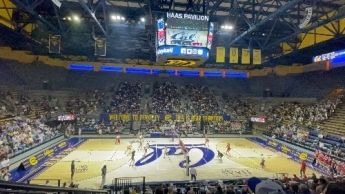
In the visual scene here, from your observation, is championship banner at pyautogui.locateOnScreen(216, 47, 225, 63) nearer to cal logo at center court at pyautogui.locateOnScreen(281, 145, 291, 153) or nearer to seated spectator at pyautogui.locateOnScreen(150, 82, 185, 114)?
cal logo at center court at pyautogui.locateOnScreen(281, 145, 291, 153)

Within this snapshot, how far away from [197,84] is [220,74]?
17.3ft

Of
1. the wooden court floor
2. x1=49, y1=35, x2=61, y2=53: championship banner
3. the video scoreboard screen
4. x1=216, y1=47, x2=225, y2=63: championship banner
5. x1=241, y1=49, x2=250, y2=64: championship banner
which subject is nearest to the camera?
the video scoreboard screen

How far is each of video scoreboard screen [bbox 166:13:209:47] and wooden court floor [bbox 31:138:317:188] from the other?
8921mm

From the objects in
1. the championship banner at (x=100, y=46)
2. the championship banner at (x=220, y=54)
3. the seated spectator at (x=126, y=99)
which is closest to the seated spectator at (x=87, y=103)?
the seated spectator at (x=126, y=99)

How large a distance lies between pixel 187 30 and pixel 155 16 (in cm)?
321

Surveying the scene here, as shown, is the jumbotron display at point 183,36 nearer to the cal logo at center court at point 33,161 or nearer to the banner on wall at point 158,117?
the cal logo at center court at point 33,161

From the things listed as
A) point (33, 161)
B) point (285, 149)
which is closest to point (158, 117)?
point (285, 149)

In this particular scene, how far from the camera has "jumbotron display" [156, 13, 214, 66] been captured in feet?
40.1

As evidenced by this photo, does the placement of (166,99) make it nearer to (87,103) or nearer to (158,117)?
(158,117)

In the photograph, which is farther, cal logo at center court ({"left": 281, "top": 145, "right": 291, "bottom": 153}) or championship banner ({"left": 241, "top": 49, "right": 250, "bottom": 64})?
cal logo at center court ({"left": 281, "top": 145, "right": 291, "bottom": 153})

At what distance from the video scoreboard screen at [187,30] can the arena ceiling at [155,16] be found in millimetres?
1405

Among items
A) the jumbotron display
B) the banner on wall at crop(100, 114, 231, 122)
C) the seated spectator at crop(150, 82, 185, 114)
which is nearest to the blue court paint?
the banner on wall at crop(100, 114, 231, 122)

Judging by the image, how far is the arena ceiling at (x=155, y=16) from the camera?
14.4 meters

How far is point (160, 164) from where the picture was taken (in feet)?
60.4
